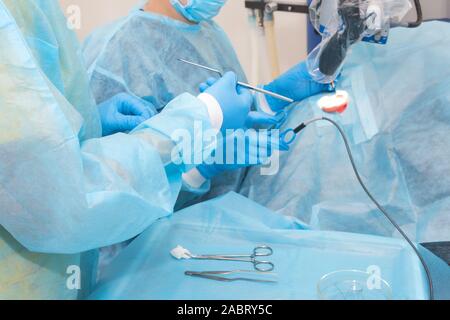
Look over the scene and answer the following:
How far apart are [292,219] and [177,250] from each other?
28 centimetres

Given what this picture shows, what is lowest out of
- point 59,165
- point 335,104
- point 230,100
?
point 335,104

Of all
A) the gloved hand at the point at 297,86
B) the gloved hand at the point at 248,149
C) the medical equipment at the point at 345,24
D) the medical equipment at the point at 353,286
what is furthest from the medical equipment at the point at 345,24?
the medical equipment at the point at 353,286

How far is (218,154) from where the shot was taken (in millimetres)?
1217

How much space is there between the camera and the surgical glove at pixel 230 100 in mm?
1024

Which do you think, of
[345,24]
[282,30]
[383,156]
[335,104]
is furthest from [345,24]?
[282,30]

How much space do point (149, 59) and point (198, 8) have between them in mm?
226

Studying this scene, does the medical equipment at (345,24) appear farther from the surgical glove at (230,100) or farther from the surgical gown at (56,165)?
the surgical gown at (56,165)

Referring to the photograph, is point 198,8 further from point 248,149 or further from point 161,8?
point 248,149

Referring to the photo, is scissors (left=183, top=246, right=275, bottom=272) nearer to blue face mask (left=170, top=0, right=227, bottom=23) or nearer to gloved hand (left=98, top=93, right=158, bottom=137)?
gloved hand (left=98, top=93, right=158, bottom=137)

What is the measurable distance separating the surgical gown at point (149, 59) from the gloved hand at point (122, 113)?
12 cm

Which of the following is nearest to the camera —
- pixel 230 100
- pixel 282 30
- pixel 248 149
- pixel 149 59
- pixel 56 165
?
pixel 56 165

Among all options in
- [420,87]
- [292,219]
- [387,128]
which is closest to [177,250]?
[292,219]

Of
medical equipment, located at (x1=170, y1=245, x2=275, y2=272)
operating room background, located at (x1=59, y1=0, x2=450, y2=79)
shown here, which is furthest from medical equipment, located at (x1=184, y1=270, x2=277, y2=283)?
→ operating room background, located at (x1=59, y1=0, x2=450, y2=79)

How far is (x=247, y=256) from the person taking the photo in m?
0.91
